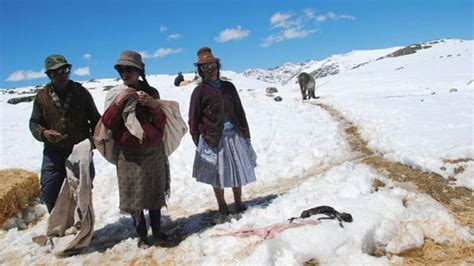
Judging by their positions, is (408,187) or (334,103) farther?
(334,103)

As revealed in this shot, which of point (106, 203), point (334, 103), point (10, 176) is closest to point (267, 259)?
point (106, 203)

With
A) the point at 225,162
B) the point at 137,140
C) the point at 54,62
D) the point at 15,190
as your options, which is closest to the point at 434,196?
the point at 225,162

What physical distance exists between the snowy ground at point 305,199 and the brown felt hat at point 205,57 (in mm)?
1823

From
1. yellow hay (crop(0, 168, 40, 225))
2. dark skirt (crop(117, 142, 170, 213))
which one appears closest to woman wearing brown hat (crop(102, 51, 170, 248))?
dark skirt (crop(117, 142, 170, 213))

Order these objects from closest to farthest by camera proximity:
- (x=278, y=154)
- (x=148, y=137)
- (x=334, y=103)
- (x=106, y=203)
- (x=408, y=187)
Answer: (x=148, y=137) < (x=408, y=187) < (x=106, y=203) < (x=278, y=154) < (x=334, y=103)

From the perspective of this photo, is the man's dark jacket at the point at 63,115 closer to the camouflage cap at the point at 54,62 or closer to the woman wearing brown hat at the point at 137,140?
the camouflage cap at the point at 54,62

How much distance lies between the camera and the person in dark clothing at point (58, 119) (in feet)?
14.8

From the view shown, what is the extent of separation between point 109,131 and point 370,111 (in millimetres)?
10090

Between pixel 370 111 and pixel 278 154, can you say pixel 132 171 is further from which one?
pixel 370 111

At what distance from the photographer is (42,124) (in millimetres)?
4648

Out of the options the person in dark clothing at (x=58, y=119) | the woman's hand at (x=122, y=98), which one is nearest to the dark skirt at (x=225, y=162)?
the woman's hand at (x=122, y=98)

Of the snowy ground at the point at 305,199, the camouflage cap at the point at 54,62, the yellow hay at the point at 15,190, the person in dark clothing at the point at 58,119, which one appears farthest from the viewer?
the yellow hay at the point at 15,190

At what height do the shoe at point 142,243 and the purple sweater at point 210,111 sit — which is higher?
the purple sweater at point 210,111

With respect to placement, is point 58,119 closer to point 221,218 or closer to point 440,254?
point 221,218
